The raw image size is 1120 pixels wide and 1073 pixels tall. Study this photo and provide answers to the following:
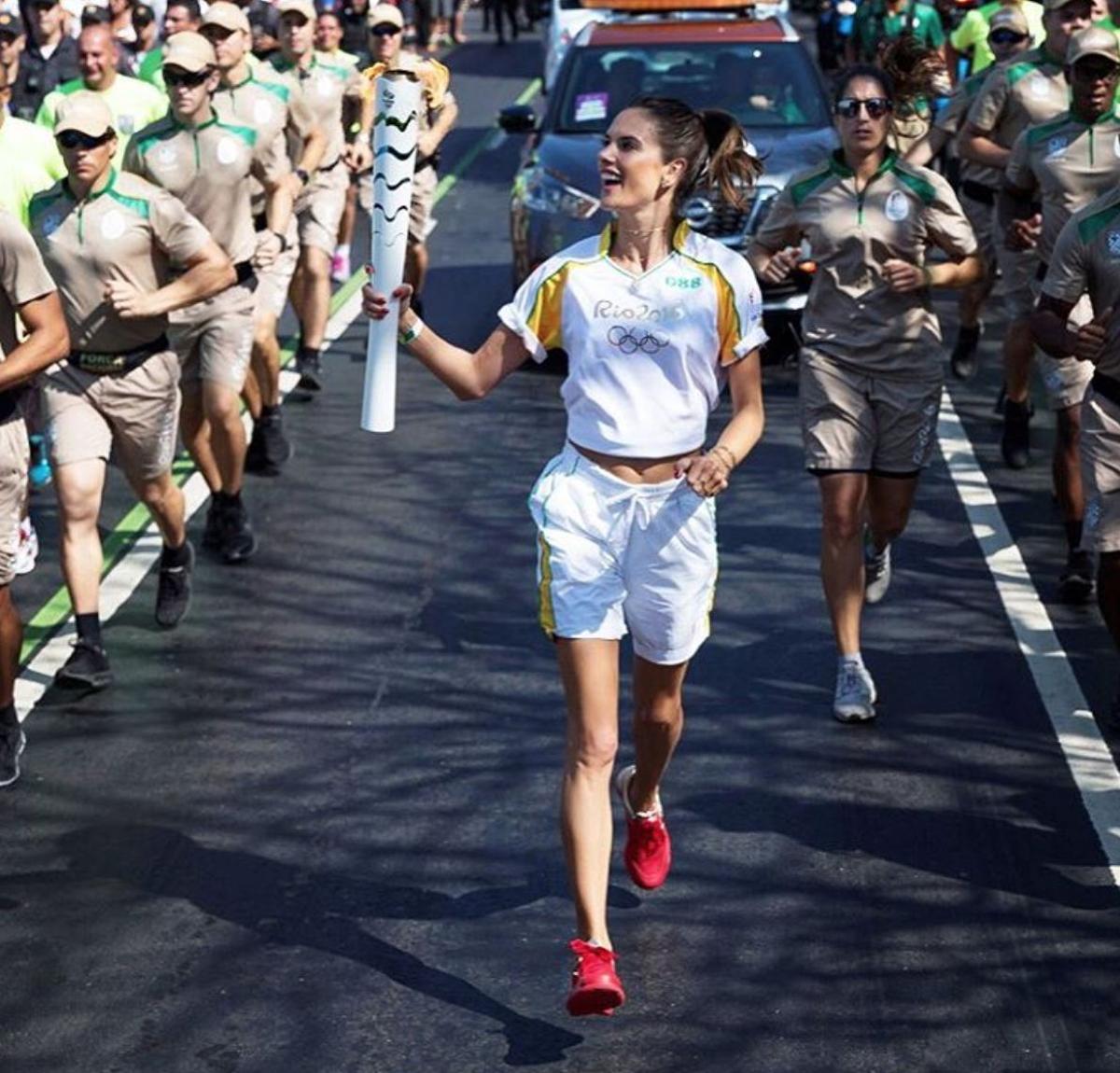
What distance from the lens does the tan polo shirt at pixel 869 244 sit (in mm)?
8891

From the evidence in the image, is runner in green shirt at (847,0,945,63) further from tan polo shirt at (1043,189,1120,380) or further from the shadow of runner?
the shadow of runner

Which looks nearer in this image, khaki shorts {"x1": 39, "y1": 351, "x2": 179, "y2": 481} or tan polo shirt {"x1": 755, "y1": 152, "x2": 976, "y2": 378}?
tan polo shirt {"x1": 755, "y1": 152, "x2": 976, "y2": 378}

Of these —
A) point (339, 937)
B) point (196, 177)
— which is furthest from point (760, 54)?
point (339, 937)

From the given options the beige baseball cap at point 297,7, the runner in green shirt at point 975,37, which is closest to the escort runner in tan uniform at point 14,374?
the beige baseball cap at point 297,7

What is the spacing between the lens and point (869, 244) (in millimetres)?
8938

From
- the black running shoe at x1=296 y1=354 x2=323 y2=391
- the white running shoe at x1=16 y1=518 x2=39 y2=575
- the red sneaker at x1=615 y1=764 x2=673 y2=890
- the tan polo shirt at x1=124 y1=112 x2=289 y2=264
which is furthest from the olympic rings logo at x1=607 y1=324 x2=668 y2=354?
the black running shoe at x1=296 y1=354 x2=323 y2=391

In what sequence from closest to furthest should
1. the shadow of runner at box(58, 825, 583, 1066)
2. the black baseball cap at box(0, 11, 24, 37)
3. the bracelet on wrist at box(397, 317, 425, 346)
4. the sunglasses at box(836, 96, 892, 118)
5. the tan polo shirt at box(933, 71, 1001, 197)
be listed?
the bracelet on wrist at box(397, 317, 425, 346)
the shadow of runner at box(58, 825, 583, 1066)
the sunglasses at box(836, 96, 892, 118)
the black baseball cap at box(0, 11, 24, 37)
the tan polo shirt at box(933, 71, 1001, 197)

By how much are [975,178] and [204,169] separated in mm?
4446

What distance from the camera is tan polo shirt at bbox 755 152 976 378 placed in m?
8.89

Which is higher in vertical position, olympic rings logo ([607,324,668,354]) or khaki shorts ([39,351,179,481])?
olympic rings logo ([607,324,668,354])

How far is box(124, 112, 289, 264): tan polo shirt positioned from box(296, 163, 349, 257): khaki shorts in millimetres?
2698

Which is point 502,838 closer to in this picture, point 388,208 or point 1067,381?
point 388,208

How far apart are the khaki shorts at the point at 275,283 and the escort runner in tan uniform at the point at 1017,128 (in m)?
3.19

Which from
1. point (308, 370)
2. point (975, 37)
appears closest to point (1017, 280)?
point (308, 370)
